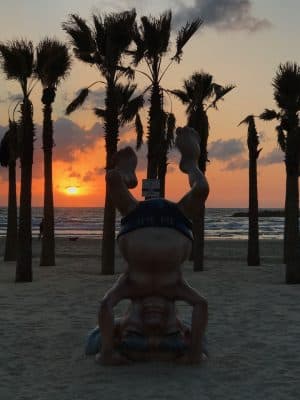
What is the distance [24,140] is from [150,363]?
34.2 ft

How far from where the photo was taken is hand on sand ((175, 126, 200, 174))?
7.13 meters

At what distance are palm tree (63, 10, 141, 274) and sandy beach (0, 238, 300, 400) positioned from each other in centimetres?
391

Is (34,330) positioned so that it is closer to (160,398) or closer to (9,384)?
(9,384)

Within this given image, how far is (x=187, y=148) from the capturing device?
721cm

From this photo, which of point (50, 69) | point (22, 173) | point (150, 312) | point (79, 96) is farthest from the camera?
point (79, 96)

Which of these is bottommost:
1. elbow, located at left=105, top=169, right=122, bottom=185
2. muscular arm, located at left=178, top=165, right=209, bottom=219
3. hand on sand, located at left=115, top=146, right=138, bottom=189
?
muscular arm, located at left=178, top=165, right=209, bottom=219

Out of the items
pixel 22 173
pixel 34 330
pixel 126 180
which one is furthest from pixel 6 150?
pixel 126 180

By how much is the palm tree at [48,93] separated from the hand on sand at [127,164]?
10775 millimetres

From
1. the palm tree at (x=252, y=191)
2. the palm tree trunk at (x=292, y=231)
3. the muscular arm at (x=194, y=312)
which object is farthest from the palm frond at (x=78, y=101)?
the muscular arm at (x=194, y=312)

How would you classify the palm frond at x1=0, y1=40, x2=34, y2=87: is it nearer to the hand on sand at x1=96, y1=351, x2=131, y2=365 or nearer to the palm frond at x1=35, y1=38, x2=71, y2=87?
the palm frond at x1=35, y1=38, x2=71, y2=87

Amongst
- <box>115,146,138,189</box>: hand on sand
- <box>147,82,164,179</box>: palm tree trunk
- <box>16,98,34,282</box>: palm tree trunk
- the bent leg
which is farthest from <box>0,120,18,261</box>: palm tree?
the bent leg

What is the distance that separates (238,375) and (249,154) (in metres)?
15.7

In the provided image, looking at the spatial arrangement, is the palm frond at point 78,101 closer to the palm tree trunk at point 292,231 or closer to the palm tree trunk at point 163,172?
the palm tree trunk at point 163,172

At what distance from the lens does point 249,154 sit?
2145 cm
